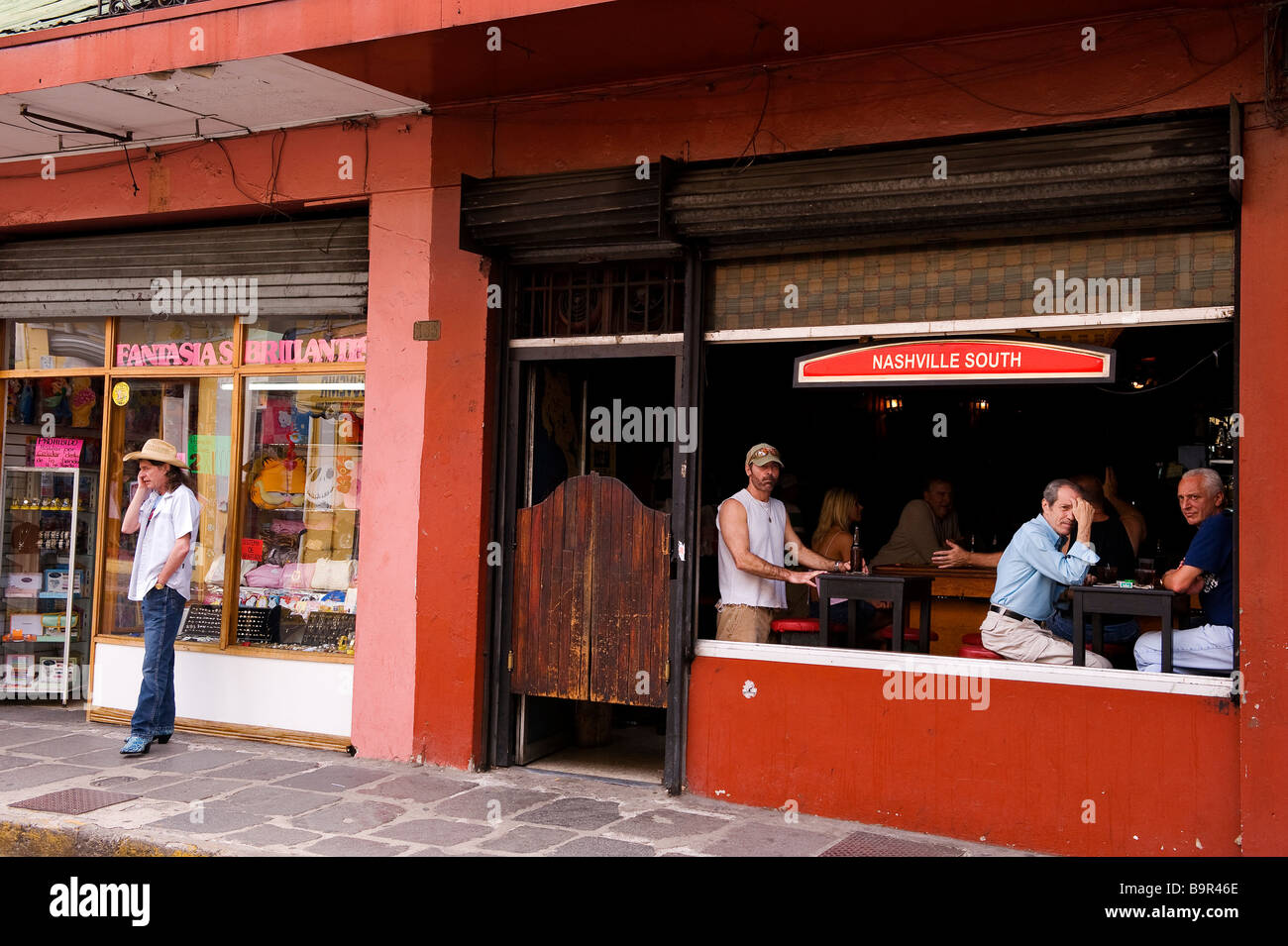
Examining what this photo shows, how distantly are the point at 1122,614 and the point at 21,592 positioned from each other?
341 inches

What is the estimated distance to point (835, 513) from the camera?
8289 mm

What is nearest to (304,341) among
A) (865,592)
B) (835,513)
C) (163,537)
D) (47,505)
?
(163,537)

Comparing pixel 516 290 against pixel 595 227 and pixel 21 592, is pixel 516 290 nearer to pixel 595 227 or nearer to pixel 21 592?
pixel 595 227

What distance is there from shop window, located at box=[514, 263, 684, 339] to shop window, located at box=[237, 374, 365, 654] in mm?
1570

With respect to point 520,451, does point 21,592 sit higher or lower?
lower

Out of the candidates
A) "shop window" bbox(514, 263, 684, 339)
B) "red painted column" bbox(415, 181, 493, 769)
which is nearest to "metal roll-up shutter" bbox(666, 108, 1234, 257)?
"shop window" bbox(514, 263, 684, 339)

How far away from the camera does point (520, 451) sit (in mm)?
7586

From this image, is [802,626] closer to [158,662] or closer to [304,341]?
[304,341]

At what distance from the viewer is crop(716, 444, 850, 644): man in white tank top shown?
271 inches

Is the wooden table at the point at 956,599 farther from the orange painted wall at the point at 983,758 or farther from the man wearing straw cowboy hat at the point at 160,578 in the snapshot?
the man wearing straw cowboy hat at the point at 160,578

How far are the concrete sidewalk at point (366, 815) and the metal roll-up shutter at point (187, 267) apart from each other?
326 cm

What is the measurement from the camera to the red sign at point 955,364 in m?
5.91

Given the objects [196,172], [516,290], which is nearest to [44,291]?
[196,172]

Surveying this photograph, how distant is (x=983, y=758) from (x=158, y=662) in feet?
18.0
